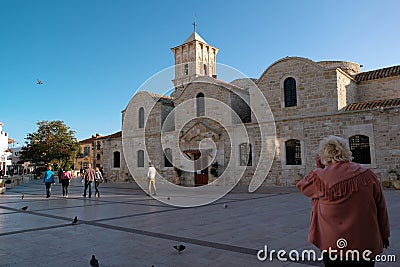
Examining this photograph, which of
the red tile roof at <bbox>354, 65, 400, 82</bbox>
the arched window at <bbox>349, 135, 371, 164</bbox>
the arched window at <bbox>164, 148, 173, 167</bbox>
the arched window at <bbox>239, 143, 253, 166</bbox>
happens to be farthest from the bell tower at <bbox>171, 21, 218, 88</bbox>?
the arched window at <bbox>349, 135, 371, 164</bbox>

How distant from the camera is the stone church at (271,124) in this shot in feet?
51.3

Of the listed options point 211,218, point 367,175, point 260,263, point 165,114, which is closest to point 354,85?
point 165,114

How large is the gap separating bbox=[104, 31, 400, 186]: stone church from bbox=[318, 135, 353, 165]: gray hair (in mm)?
14509

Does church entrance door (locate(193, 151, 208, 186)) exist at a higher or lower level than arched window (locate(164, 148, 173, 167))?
lower

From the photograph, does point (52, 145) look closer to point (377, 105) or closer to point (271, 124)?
point (271, 124)

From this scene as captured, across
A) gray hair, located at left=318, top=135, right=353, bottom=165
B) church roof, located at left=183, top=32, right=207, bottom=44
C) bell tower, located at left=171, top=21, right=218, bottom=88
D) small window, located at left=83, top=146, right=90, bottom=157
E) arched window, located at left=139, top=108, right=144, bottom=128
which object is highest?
church roof, located at left=183, top=32, right=207, bottom=44

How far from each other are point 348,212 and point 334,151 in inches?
18.9

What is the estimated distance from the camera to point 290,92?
1861 centimetres

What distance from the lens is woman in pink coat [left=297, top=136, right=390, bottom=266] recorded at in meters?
2.34

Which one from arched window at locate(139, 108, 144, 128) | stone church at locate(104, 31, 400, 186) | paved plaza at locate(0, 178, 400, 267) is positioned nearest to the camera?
paved plaza at locate(0, 178, 400, 267)

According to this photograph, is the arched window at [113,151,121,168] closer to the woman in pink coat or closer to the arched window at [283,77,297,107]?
the arched window at [283,77,297,107]

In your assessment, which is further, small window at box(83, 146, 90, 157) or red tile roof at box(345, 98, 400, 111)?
small window at box(83, 146, 90, 157)

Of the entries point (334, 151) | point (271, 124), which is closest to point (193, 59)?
point (271, 124)

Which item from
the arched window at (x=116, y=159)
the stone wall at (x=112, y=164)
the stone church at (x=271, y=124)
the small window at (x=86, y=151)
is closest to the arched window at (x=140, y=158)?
the stone church at (x=271, y=124)
